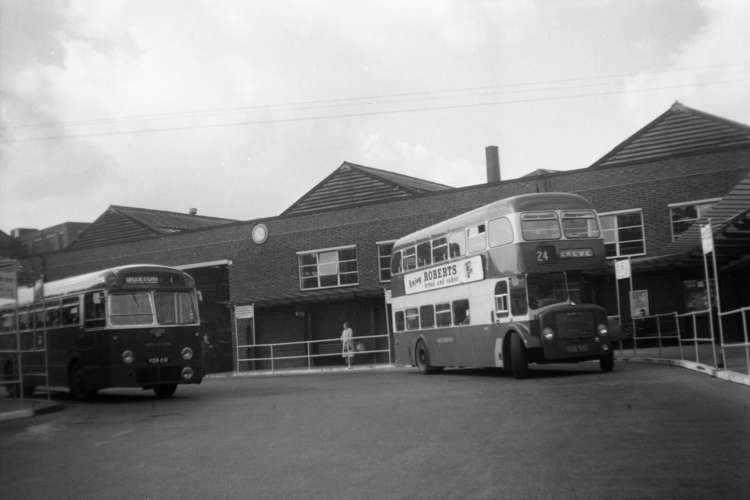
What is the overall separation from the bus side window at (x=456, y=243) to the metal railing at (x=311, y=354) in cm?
1458

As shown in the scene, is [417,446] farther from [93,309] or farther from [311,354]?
[311,354]

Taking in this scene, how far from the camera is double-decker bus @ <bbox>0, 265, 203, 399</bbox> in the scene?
19516 mm

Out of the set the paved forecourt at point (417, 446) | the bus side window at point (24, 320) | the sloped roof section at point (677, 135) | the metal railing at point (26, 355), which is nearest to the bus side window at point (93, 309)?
the metal railing at point (26, 355)

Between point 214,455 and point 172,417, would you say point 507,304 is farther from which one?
point 214,455

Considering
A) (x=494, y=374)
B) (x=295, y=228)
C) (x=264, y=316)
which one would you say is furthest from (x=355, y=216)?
(x=494, y=374)

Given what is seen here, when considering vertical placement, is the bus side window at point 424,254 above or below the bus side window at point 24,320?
above

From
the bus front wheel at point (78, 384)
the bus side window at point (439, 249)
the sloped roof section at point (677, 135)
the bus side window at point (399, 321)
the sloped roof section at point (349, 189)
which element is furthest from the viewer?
the sloped roof section at point (349, 189)

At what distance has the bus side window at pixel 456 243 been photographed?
73.0 ft

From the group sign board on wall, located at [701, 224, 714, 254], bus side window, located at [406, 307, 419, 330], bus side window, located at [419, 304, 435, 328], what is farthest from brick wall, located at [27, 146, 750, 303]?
sign board on wall, located at [701, 224, 714, 254]

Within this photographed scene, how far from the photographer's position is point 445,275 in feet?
77.4

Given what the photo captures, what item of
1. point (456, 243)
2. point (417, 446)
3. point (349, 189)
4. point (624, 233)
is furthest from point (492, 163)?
point (417, 446)

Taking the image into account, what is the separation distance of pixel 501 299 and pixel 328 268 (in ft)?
64.7

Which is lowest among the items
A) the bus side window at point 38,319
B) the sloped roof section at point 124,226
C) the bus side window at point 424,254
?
the bus side window at point 38,319

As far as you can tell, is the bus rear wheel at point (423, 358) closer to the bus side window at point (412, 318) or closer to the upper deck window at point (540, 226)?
the bus side window at point (412, 318)
